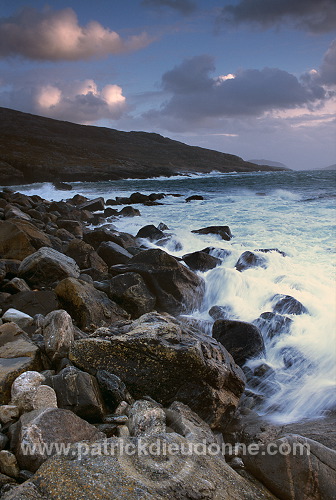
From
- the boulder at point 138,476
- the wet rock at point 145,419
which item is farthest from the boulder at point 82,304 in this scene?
the boulder at point 138,476

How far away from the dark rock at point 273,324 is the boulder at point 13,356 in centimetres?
425

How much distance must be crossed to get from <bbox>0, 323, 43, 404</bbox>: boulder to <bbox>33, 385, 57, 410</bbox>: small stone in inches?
11.8

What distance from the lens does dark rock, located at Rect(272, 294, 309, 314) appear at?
7.04 meters

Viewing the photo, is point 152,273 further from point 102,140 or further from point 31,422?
point 102,140

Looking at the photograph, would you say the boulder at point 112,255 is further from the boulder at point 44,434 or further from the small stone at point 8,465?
the small stone at point 8,465

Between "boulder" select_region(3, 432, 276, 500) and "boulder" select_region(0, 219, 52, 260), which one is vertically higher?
"boulder" select_region(0, 219, 52, 260)

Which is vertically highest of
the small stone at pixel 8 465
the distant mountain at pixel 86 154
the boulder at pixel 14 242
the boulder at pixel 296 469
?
the distant mountain at pixel 86 154

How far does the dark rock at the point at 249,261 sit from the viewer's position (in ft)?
31.1

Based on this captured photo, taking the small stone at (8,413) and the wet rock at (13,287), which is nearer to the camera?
the small stone at (8,413)

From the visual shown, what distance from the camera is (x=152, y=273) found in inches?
285

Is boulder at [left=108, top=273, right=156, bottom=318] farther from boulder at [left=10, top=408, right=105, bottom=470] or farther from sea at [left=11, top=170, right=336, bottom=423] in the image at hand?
boulder at [left=10, top=408, right=105, bottom=470]

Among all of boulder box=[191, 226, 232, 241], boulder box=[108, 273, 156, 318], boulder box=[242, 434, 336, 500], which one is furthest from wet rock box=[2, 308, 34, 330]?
boulder box=[191, 226, 232, 241]

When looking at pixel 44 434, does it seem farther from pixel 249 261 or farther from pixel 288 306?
pixel 249 261

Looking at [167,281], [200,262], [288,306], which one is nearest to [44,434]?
[167,281]
